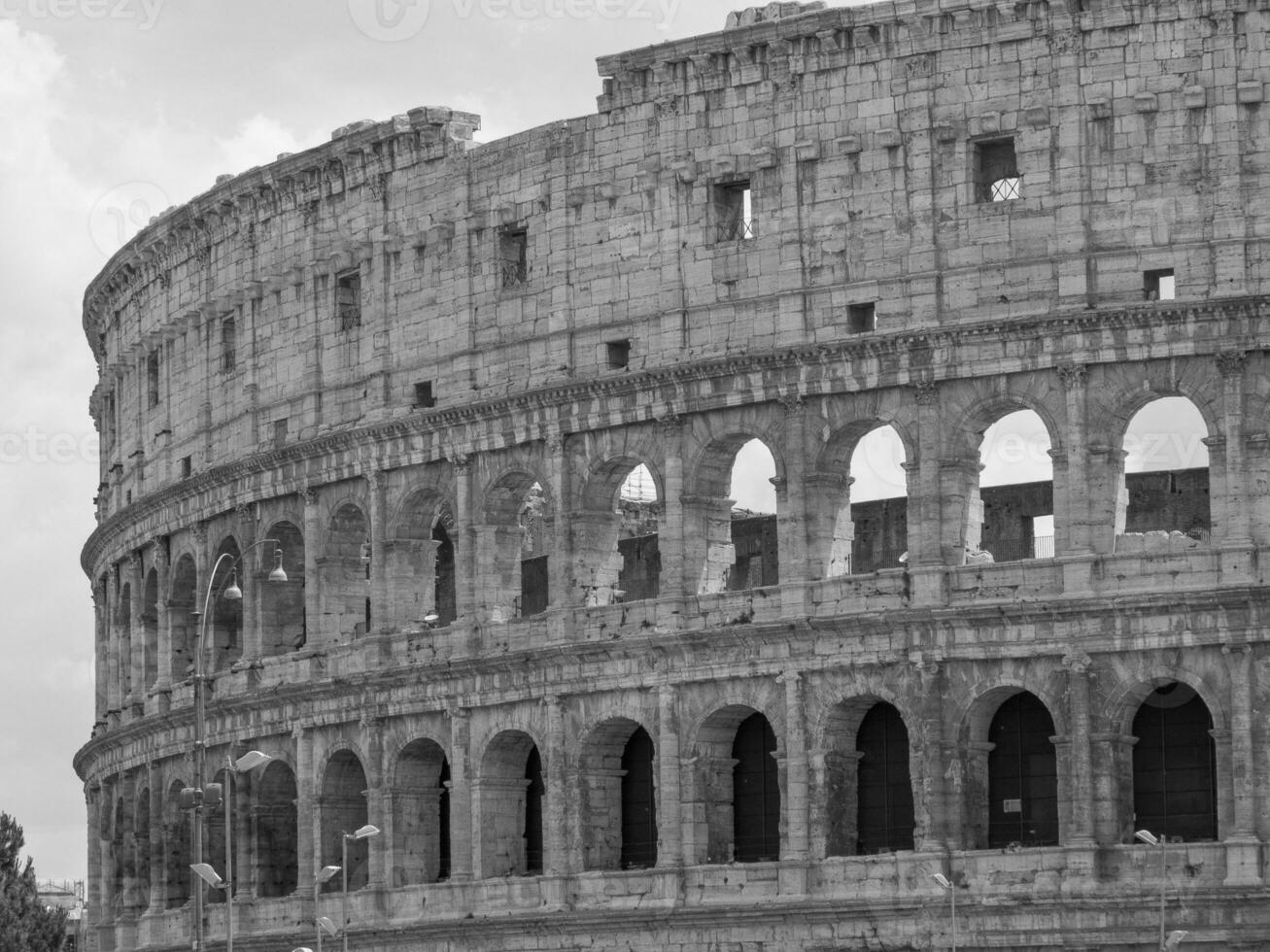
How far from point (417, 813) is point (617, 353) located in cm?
1000

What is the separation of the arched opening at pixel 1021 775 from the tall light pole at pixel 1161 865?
1.95 metres

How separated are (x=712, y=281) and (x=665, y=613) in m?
6.02

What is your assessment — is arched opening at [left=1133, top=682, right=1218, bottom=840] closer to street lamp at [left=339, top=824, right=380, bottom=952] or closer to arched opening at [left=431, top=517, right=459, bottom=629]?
street lamp at [left=339, top=824, right=380, bottom=952]

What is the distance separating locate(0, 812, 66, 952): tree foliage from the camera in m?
91.9

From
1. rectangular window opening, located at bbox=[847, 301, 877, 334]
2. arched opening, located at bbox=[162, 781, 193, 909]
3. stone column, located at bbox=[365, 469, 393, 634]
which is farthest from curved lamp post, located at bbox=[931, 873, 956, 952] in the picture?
arched opening, located at bbox=[162, 781, 193, 909]

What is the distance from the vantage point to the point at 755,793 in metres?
62.4

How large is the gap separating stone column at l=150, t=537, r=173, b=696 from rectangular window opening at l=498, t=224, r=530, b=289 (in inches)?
523

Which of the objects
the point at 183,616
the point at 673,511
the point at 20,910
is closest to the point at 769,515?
the point at 673,511

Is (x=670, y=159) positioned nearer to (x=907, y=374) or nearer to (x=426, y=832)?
(x=907, y=374)

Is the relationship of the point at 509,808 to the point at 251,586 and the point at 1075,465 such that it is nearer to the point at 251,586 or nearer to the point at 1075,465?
the point at 251,586

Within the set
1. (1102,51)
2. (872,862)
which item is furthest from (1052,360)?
(872,862)

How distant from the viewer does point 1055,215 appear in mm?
59000

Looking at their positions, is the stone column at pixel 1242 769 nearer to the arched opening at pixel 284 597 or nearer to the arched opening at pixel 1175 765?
the arched opening at pixel 1175 765

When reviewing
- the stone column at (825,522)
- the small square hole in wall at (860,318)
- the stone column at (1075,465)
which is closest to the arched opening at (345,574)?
the stone column at (825,522)
